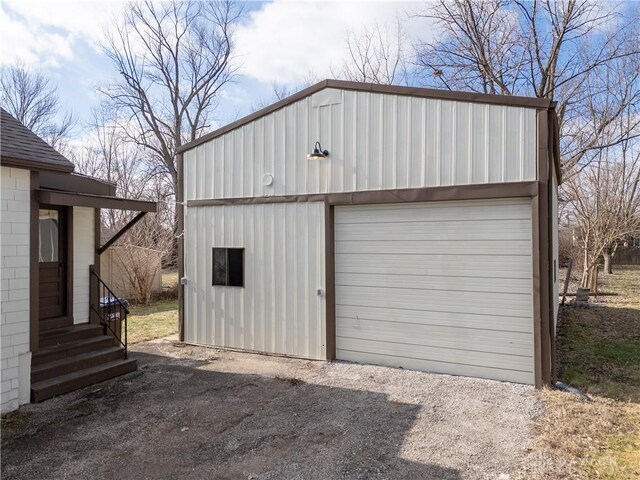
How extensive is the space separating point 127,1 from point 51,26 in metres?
13.7

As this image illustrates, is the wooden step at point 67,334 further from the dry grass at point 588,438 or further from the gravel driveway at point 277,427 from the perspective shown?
the dry grass at point 588,438

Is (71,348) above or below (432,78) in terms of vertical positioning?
below

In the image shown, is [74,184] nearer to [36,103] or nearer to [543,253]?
[543,253]

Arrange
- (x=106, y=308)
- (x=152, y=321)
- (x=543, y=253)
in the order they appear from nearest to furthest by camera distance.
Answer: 1. (x=543, y=253)
2. (x=106, y=308)
3. (x=152, y=321)

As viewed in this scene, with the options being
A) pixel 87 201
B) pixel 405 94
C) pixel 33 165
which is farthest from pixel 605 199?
pixel 33 165

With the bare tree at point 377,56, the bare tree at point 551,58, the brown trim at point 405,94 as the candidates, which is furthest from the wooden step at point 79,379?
the bare tree at point 377,56

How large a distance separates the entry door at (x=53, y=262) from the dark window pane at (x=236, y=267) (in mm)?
2378

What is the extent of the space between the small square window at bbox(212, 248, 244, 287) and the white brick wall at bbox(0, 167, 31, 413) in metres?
2.95

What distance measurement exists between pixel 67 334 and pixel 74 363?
0.53 meters

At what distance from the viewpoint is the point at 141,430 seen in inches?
163

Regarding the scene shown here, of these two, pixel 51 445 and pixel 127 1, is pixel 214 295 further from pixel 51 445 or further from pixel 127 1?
pixel 127 1

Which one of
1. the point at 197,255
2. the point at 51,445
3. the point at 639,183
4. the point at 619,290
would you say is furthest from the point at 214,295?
the point at 639,183

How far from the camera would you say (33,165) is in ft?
15.2

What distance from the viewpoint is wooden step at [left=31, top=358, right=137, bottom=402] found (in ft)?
15.6
